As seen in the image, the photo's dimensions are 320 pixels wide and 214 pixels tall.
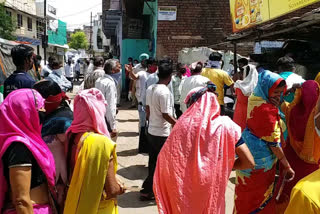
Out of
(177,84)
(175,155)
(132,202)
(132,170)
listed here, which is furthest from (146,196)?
(177,84)

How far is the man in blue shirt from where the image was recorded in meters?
4.10

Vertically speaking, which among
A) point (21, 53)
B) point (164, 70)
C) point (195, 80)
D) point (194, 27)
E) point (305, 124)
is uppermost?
point (194, 27)

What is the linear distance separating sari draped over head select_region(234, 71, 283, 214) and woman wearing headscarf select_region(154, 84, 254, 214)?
2.27 feet

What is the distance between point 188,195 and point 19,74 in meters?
3.01

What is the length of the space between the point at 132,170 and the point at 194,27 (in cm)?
796

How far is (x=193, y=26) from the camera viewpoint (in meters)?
12.1

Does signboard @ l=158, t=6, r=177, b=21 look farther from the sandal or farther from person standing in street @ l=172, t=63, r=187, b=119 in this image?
the sandal

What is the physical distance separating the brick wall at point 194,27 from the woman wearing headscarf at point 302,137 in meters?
9.11

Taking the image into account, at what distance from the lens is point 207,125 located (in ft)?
7.22

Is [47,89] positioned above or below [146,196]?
above

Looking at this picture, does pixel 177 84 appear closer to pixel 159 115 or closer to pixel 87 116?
pixel 159 115

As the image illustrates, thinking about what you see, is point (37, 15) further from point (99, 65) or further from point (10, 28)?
point (99, 65)

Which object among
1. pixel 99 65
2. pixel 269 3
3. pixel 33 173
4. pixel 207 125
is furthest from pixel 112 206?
pixel 269 3

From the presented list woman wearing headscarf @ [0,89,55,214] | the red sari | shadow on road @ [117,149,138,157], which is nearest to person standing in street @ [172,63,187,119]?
shadow on road @ [117,149,138,157]
